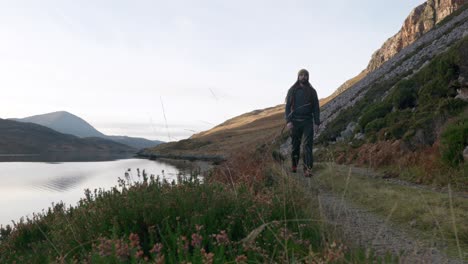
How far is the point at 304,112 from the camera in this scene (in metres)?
9.55

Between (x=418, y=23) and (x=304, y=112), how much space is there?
102232 mm

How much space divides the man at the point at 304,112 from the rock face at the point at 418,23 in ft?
256

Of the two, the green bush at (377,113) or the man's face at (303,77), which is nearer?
the man's face at (303,77)

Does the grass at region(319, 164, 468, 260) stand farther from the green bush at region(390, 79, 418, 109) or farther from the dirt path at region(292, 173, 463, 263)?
the green bush at region(390, 79, 418, 109)

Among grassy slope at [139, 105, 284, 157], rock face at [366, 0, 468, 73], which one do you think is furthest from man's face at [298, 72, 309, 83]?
rock face at [366, 0, 468, 73]

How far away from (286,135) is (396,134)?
1874cm

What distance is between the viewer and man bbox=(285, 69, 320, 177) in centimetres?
928

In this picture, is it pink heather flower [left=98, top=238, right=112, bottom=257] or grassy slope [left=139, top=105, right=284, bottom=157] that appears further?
grassy slope [left=139, top=105, right=284, bottom=157]

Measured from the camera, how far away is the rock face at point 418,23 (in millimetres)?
83056

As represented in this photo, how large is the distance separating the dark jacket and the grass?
5.91 feet

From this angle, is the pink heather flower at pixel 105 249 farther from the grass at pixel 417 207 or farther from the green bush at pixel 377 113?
the green bush at pixel 377 113

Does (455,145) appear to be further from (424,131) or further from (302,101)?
(424,131)

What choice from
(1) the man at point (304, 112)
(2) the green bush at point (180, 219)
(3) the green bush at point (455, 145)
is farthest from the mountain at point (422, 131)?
Answer: (2) the green bush at point (180, 219)

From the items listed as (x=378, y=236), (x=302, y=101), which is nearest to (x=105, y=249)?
(x=378, y=236)
